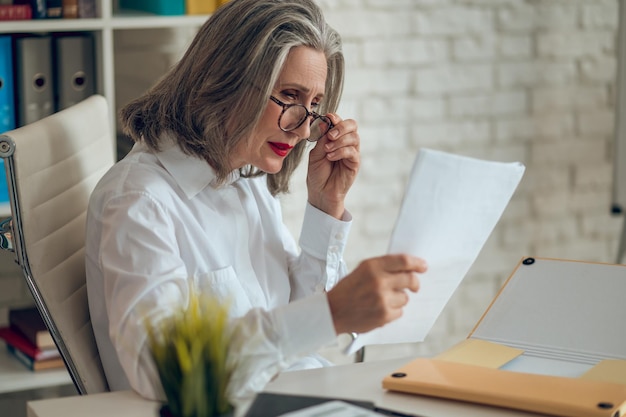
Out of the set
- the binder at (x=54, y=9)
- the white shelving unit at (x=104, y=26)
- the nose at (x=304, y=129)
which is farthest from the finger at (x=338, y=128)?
the binder at (x=54, y=9)

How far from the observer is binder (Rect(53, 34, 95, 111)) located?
88.0 inches

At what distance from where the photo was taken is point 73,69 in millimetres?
2246

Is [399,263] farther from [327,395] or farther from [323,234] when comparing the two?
[323,234]

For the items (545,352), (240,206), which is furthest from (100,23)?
(545,352)

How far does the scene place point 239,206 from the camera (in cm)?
179

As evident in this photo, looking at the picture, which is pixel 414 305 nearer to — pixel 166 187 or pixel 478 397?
pixel 478 397

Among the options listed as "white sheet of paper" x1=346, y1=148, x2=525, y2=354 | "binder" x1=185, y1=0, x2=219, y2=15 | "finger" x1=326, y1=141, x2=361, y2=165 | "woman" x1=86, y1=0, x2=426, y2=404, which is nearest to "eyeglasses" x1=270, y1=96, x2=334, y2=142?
"woman" x1=86, y1=0, x2=426, y2=404

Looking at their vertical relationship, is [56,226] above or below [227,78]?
below

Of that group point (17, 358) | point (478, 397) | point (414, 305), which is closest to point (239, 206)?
point (414, 305)

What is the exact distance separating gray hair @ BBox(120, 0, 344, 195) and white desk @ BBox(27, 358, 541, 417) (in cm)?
43

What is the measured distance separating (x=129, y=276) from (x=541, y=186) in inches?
75.7

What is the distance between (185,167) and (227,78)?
0.17 metres

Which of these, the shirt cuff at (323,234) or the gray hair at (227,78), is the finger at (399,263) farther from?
the shirt cuff at (323,234)

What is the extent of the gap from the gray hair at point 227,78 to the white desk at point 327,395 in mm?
429
